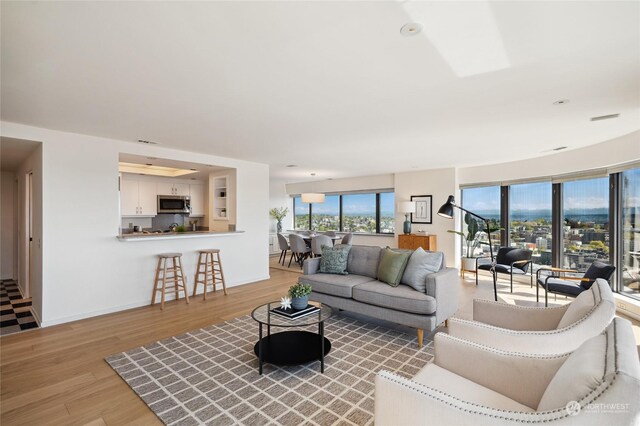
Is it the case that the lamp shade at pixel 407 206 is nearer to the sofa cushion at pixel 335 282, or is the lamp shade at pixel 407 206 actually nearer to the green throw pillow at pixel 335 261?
the green throw pillow at pixel 335 261

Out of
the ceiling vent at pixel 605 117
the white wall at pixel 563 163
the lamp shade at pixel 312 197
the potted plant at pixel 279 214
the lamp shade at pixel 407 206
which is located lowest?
the potted plant at pixel 279 214

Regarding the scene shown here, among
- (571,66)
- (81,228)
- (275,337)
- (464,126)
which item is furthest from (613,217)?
(81,228)

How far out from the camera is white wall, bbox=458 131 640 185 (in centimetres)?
408

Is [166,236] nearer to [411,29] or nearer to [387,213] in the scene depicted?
[411,29]

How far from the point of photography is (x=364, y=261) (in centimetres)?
419

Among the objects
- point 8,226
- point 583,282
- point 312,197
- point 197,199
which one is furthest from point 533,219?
point 8,226

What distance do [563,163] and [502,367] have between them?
5253mm

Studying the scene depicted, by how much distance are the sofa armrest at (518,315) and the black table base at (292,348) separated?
1372 millimetres

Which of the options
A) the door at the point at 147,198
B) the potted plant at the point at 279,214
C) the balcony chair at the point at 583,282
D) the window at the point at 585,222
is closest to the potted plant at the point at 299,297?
the balcony chair at the point at 583,282

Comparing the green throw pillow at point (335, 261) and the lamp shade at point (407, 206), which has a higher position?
the lamp shade at point (407, 206)

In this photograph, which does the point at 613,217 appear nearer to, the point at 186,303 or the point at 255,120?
the point at 255,120

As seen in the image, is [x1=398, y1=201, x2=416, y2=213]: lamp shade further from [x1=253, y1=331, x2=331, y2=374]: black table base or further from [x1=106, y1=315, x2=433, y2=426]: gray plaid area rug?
[x1=253, y1=331, x2=331, y2=374]: black table base

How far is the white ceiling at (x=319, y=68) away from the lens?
1.60m

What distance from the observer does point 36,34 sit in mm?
1763
